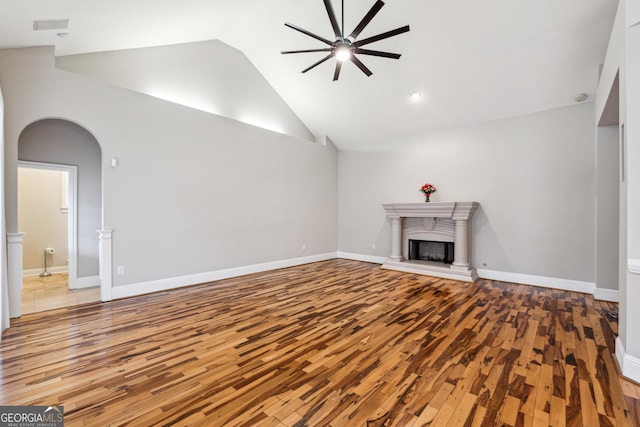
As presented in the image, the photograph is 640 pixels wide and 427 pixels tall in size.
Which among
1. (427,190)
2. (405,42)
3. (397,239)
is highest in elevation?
(405,42)

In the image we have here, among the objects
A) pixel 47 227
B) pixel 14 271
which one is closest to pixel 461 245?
pixel 14 271

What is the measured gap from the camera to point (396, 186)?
6.66 metres

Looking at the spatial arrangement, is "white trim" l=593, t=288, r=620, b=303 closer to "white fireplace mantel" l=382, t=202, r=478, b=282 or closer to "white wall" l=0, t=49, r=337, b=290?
"white fireplace mantel" l=382, t=202, r=478, b=282

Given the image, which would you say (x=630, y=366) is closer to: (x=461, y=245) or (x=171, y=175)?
(x=461, y=245)

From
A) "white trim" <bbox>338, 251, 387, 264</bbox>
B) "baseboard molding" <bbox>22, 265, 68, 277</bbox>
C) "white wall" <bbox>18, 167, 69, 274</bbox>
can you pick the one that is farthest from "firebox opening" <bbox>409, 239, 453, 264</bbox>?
"baseboard molding" <bbox>22, 265, 68, 277</bbox>

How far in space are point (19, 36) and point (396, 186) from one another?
6.36m

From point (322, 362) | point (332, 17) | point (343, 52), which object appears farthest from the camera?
point (343, 52)

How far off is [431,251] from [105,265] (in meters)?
5.98

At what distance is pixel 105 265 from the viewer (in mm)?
3959

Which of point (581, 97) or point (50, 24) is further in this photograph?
point (581, 97)

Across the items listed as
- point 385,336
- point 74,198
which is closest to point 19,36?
point 74,198

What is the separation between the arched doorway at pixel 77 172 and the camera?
4352mm

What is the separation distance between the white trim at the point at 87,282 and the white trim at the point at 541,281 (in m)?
7.00

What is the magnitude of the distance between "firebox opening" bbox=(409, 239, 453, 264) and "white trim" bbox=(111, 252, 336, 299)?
261cm
